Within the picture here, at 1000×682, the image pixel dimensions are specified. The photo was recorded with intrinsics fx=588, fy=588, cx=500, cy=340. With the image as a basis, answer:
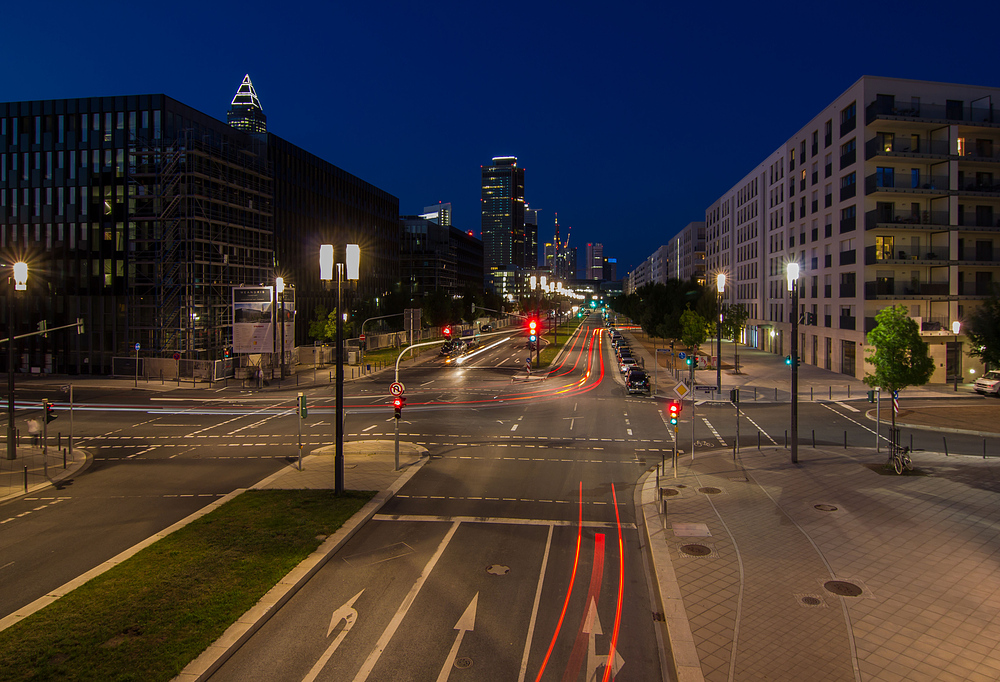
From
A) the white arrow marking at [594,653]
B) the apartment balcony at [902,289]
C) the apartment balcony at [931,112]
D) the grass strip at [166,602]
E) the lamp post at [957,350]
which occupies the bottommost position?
the white arrow marking at [594,653]

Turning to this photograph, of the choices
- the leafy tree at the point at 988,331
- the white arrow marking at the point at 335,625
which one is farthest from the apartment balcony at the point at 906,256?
the white arrow marking at the point at 335,625

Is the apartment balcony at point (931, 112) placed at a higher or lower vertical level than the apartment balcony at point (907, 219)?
higher

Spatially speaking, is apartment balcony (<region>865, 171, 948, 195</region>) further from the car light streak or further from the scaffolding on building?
the scaffolding on building

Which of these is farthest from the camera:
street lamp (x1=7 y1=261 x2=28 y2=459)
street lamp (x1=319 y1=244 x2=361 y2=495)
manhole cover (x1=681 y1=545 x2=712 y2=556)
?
street lamp (x1=7 y1=261 x2=28 y2=459)

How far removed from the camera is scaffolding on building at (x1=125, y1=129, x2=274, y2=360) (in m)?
55.8

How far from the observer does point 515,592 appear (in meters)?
12.2

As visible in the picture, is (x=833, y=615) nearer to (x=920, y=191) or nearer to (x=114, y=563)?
(x=114, y=563)

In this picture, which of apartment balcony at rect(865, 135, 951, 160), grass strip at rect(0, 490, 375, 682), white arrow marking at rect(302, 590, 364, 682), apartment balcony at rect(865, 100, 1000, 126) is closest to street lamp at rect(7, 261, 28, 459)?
grass strip at rect(0, 490, 375, 682)

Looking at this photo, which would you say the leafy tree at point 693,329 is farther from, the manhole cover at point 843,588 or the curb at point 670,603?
the manhole cover at point 843,588

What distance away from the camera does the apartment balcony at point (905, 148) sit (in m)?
45.7

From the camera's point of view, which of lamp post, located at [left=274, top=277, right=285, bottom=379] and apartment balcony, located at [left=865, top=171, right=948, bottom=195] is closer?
apartment balcony, located at [left=865, top=171, right=948, bottom=195]

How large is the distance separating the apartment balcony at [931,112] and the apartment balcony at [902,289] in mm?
12614

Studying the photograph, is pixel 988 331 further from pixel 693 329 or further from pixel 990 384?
pixel 693 329

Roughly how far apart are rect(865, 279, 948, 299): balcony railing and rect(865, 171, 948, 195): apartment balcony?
713 centimetres
